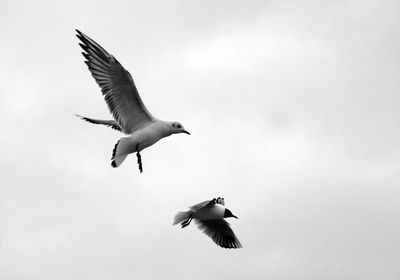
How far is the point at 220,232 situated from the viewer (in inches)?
759

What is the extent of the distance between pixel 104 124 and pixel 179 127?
3774 mm

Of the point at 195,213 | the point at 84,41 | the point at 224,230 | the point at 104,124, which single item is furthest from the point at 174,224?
the point at 84,41

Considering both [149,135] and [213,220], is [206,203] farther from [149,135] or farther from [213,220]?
[149,135]

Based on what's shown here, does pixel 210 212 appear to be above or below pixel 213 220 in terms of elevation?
below

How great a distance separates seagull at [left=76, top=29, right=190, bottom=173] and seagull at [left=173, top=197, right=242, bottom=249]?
2.41 metres

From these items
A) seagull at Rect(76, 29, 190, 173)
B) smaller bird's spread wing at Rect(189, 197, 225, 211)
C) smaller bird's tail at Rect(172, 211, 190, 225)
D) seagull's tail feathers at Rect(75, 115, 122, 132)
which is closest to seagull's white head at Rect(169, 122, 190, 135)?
seagull at Rect(76, 29, 190, 173)

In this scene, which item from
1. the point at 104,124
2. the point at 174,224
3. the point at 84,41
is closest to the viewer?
the point at 84,41

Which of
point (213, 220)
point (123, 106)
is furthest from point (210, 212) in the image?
point (123, 106)

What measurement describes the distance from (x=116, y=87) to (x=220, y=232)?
5.40 metres

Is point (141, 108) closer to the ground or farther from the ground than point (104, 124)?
closer to the ground

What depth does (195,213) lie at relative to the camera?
58.2 ft

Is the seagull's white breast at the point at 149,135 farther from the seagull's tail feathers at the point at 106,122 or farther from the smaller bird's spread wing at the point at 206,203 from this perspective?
the seagull's tail feathers at the point at 106,122

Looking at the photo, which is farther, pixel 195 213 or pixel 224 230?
pixel 224 230

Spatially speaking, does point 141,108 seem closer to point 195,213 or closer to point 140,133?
point 140,133
